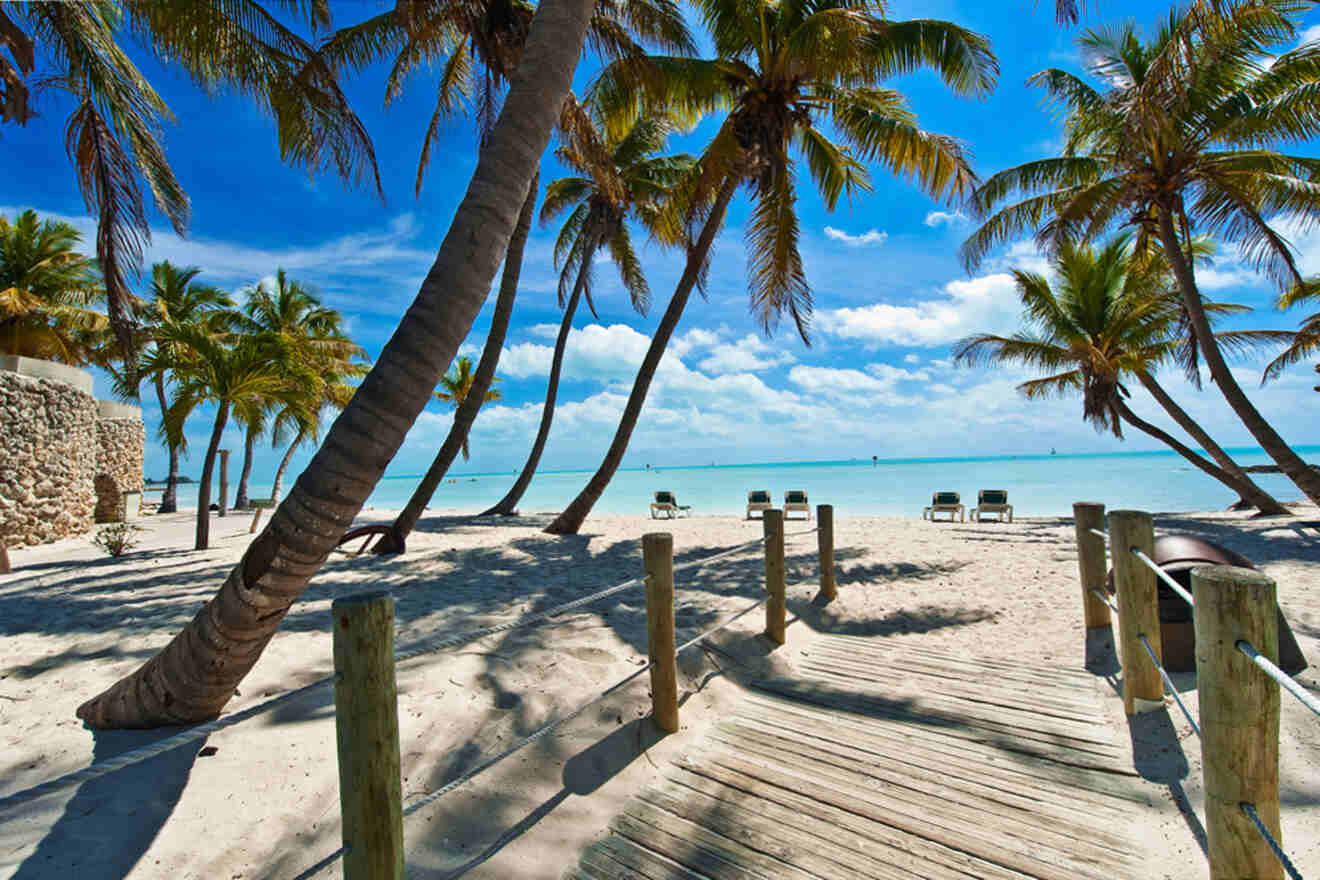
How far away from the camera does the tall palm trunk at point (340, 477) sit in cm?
248

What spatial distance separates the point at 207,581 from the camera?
20.4ft

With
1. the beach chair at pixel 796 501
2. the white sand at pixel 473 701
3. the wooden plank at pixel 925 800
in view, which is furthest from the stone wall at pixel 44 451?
the beach chair at pixel 796 501

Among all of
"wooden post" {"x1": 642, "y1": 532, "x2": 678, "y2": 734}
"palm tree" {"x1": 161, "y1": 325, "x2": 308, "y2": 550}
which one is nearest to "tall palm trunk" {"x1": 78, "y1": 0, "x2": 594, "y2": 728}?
"wooden post" {"x1": 642, "y1": 532, "x2": 678, "y2": 734}

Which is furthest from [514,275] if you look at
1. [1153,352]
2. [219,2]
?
[1153,352]

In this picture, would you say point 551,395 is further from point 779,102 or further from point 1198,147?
point 1198,147

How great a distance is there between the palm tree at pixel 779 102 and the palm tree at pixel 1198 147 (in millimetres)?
2435

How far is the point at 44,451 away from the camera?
1038 cm

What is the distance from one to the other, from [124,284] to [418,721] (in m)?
6.76

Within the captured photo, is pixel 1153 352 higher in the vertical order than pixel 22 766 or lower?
higher

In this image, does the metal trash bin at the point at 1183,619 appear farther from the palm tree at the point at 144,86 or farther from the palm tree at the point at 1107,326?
the palm tree at the point at 1107,326

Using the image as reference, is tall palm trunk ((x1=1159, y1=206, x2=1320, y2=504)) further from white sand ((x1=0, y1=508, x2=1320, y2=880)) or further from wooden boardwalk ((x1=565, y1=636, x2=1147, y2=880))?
wooden boardwalk ((x1=565, y1=636, x2=1147, y2=880))

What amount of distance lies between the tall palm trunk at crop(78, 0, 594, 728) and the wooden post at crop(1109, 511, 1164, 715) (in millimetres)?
3493

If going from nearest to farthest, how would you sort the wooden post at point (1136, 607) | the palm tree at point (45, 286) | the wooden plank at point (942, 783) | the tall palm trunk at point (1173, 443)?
the wooden plank at point (942, 783) < the wooden post at point (1136, 607) < the tall palm trunk at point (1173, 443) < the palm tree at point (45, 286)

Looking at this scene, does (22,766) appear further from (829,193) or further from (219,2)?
(829,193)
